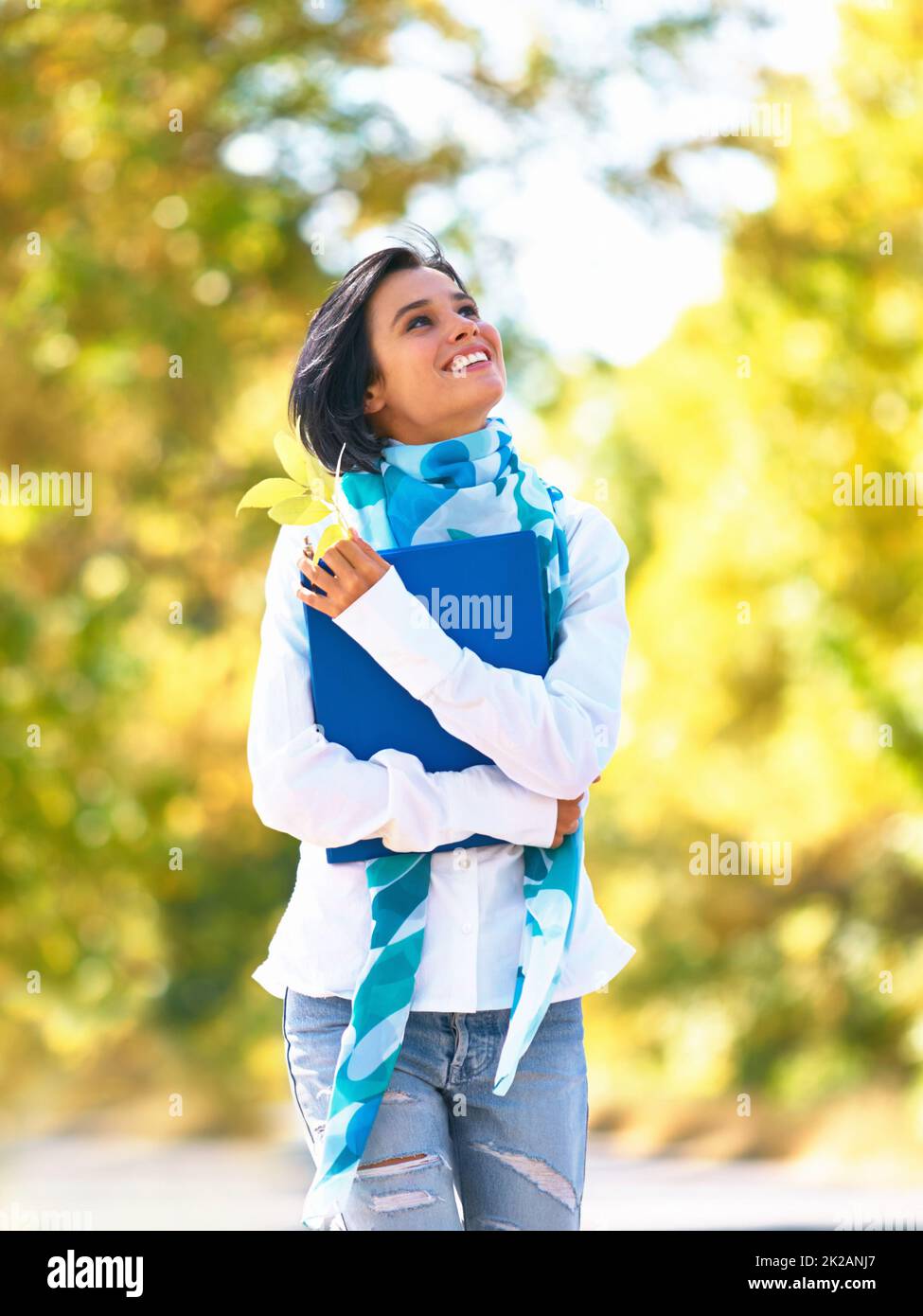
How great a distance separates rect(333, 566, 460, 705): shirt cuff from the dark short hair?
25 centimetres

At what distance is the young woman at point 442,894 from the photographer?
5.00 feet

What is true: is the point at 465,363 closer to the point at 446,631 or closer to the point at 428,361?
the point at 428,361

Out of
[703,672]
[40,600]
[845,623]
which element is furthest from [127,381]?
[703,672]

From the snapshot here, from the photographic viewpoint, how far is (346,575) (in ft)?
5.06

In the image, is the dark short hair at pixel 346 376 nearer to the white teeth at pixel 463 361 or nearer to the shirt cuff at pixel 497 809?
the white teeth at pixel 463 361

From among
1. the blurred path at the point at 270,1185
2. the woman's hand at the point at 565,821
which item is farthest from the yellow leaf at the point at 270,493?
the blurred path at the point at 270,1185

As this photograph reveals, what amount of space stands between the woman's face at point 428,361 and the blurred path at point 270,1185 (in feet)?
12.2

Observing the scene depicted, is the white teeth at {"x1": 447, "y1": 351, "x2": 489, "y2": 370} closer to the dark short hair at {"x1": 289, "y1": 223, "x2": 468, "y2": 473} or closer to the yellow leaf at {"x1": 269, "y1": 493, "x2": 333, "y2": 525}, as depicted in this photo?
the dark short hair at {"x1": 289, "y1": 223, "x2": 468, "y2": 473}

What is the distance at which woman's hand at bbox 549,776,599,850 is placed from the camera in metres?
1.60

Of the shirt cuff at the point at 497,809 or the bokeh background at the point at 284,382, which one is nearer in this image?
the shirt cuff at the point at 497,809

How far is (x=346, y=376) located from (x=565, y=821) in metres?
0.53

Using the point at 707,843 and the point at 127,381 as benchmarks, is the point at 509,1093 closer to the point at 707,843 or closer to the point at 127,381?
the point at 127,381
